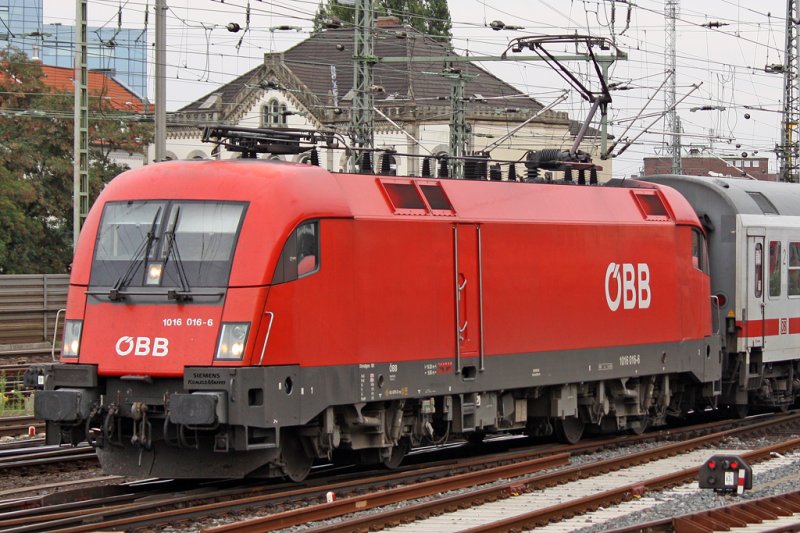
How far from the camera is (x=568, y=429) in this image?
19531 mm

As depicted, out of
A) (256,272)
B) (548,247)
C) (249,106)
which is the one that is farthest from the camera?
(249,106)

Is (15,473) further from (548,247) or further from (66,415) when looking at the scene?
(548,247)

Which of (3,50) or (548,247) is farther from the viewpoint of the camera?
→ (3,50)

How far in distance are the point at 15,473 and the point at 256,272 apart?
187 inches

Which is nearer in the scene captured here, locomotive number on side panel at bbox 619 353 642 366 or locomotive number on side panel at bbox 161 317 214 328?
locomotive number on side panel at bbox 161 317 214 328

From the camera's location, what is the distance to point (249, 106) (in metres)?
63.7

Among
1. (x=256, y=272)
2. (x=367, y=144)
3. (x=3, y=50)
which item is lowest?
(x=256, y=272)

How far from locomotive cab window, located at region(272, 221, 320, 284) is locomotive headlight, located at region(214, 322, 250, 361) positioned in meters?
0.59

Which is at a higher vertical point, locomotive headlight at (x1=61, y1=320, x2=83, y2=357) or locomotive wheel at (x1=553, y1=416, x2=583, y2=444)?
locomotive headlight at (x1=61, y1=320, x2=83, y2=357)

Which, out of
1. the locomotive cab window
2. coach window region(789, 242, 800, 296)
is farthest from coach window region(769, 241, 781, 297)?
the locomotive cab window

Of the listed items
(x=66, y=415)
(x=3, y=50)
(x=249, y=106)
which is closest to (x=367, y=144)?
(x=66, y=415)

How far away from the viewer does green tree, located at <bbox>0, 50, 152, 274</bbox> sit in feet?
140

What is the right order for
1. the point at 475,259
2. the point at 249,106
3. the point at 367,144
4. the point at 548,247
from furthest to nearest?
the point at 249,106
the point at 367,144
the point at 548,247
the point at 475,259

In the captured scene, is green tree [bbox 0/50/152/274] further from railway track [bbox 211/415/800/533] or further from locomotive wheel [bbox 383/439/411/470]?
railway track [bbox 211/415/800/533]
